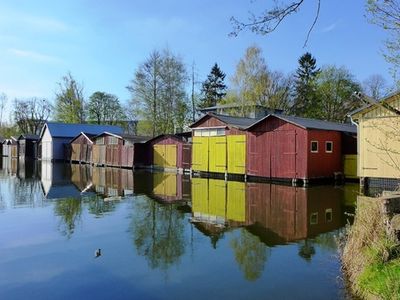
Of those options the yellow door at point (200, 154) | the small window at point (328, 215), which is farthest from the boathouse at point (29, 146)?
the small window at point (328, 215)

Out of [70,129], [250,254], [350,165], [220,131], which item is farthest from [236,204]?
[70,129]

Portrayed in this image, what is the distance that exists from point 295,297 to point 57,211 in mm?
9972

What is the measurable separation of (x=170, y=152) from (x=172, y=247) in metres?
26.7

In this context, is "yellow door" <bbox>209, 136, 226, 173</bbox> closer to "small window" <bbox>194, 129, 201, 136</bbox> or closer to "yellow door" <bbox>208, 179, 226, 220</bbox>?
"small window" <bbox>194, 129, 201, 136</bbox>

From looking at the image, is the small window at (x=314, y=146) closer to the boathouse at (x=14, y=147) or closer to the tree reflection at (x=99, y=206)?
the tree reflection at (x=99, y=206)

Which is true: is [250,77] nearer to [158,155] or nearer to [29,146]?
[158,155]

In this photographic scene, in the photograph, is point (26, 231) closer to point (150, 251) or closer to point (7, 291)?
point (150, 251)

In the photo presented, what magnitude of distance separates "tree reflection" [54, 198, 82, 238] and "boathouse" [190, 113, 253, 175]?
42.2 ft

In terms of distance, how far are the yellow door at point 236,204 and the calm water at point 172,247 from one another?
0.06 meters

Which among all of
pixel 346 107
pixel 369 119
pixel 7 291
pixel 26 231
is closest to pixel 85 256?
pixel 7 291

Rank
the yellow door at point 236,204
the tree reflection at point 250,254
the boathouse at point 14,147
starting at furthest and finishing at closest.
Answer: the boathouse at point 14,147
the yellow door at point 236,204
the tree reflection at point 250,254

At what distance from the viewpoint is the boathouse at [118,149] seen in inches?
1529

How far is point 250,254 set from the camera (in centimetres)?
859

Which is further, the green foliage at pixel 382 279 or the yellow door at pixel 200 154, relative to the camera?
the yellow door at pixel 200 154
